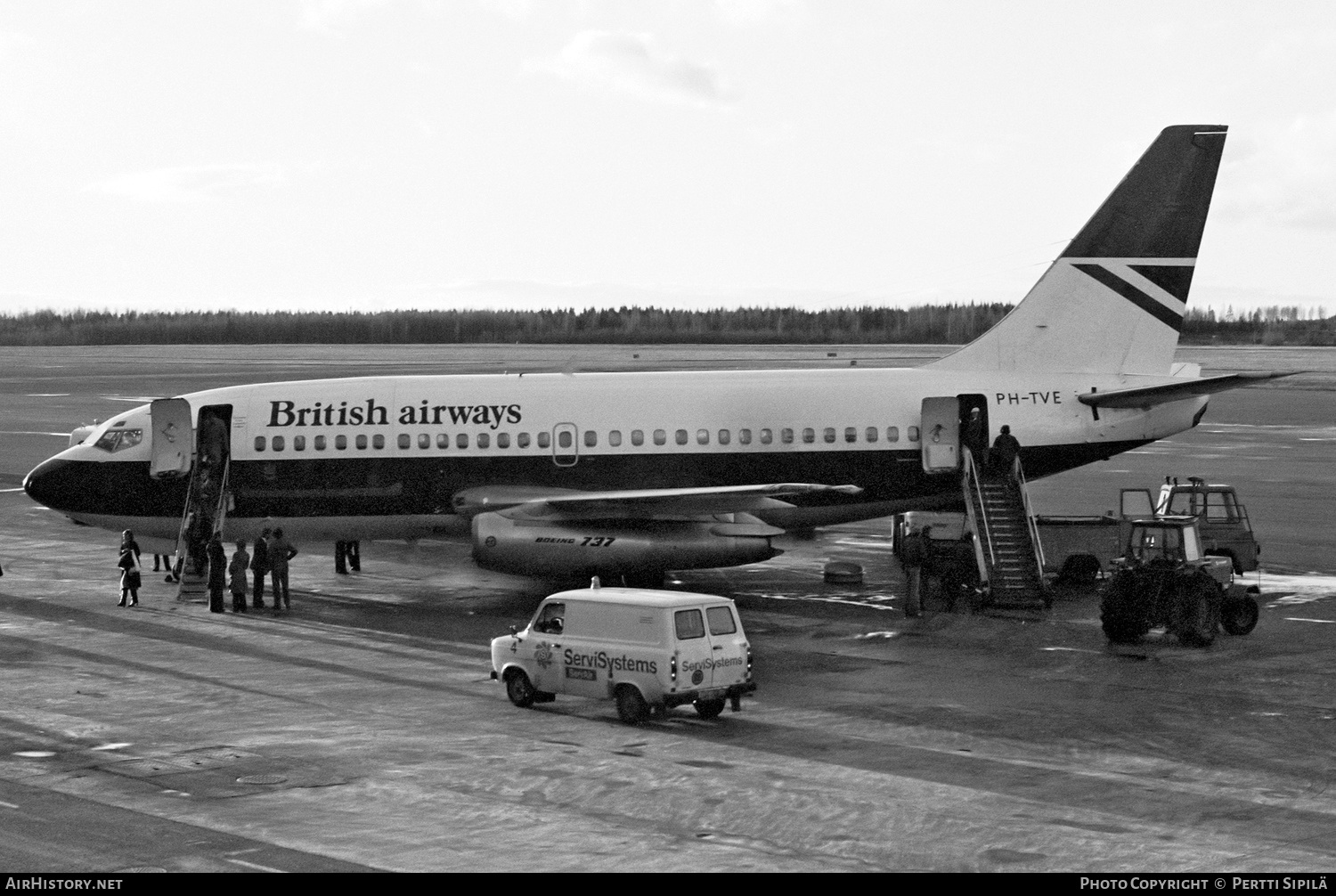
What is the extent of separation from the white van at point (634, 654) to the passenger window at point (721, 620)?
0.04 ft

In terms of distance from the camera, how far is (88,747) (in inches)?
888

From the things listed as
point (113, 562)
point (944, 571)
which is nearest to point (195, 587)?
point (113, 562)

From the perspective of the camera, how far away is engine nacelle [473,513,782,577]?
114 feet

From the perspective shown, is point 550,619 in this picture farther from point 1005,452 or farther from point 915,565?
point 1005,452

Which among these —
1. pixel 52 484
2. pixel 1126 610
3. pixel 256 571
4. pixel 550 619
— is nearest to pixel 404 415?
pixel 256 571

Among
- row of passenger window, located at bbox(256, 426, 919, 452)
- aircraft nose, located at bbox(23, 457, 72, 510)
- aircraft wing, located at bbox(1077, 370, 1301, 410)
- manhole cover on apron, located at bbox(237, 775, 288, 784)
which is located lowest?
manhole cover on apron, located at bbox(237, 775, 288, 784)

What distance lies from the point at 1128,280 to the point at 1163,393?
3688 mm

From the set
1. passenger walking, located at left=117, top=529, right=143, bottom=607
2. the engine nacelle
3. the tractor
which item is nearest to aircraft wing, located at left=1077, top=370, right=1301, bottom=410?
the tractor

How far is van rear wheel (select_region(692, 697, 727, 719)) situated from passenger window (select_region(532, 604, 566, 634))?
2.51 m

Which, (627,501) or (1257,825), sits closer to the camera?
(1257,825)

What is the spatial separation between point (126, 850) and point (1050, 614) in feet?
69.7

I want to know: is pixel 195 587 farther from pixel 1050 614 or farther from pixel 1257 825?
pixel 1257 825

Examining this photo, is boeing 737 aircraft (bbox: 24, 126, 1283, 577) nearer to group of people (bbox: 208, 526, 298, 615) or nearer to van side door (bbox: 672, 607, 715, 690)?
group of people (bbox: 208, 526, 298, 615)

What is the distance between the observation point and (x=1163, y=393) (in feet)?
120
